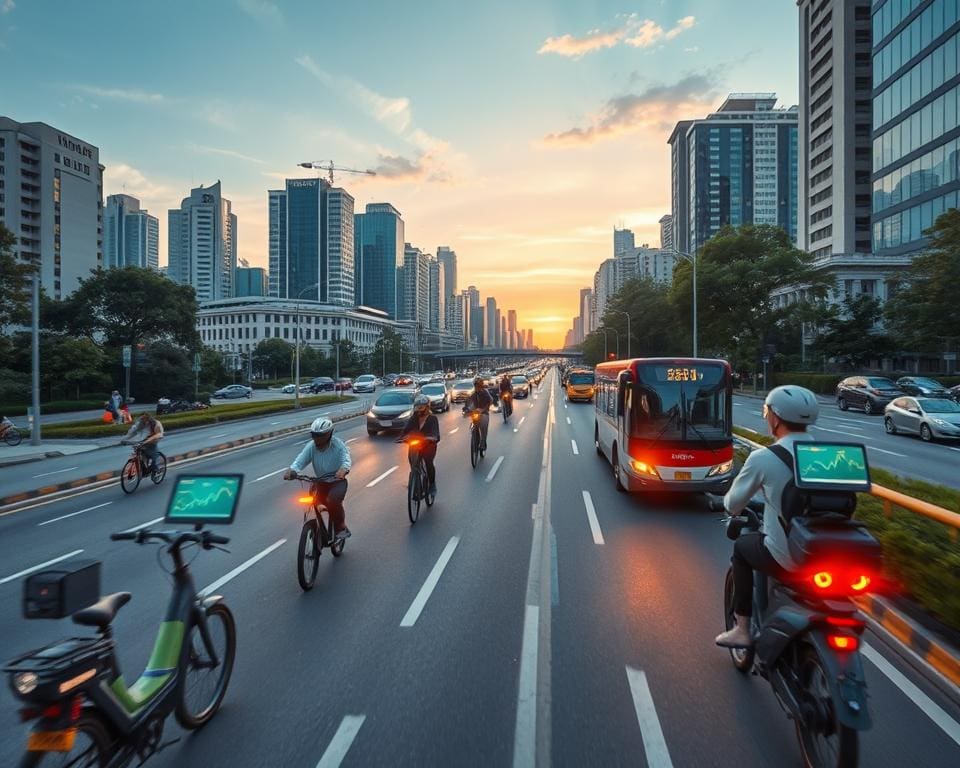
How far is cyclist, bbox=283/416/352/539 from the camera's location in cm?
713

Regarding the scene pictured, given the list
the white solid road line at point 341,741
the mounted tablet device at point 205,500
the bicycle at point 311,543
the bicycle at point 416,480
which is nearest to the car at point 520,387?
the bicycle at point 416,480

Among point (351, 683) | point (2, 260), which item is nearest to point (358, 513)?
point (351, 683)

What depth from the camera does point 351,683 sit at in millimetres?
4539

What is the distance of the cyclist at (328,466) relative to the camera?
713 cm

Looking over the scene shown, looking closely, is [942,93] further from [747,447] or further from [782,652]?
[782,652]

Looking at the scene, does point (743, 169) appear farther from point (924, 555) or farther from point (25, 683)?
point (25, 683)

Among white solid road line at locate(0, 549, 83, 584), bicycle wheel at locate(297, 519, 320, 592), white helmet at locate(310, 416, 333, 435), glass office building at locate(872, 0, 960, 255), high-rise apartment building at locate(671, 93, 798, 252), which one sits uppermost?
high-rise apartment building at locate(671, 93, 798, 252)

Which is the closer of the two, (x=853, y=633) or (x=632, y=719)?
(x=853, y=633)

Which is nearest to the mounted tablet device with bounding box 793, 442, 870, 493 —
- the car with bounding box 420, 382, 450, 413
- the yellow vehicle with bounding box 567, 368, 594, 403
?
the car with bounding box 420, 382, 450, 413

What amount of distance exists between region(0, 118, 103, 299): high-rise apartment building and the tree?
100 meters

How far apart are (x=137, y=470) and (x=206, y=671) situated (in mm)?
10971

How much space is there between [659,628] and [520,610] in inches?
52.1

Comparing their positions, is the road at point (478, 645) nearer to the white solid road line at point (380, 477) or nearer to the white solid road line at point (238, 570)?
the white solid road line at point (238, 570)

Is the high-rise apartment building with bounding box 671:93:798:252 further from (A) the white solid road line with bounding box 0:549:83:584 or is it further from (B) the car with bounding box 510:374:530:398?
(A) the white solid road line with bounding box 0:549:83:584
